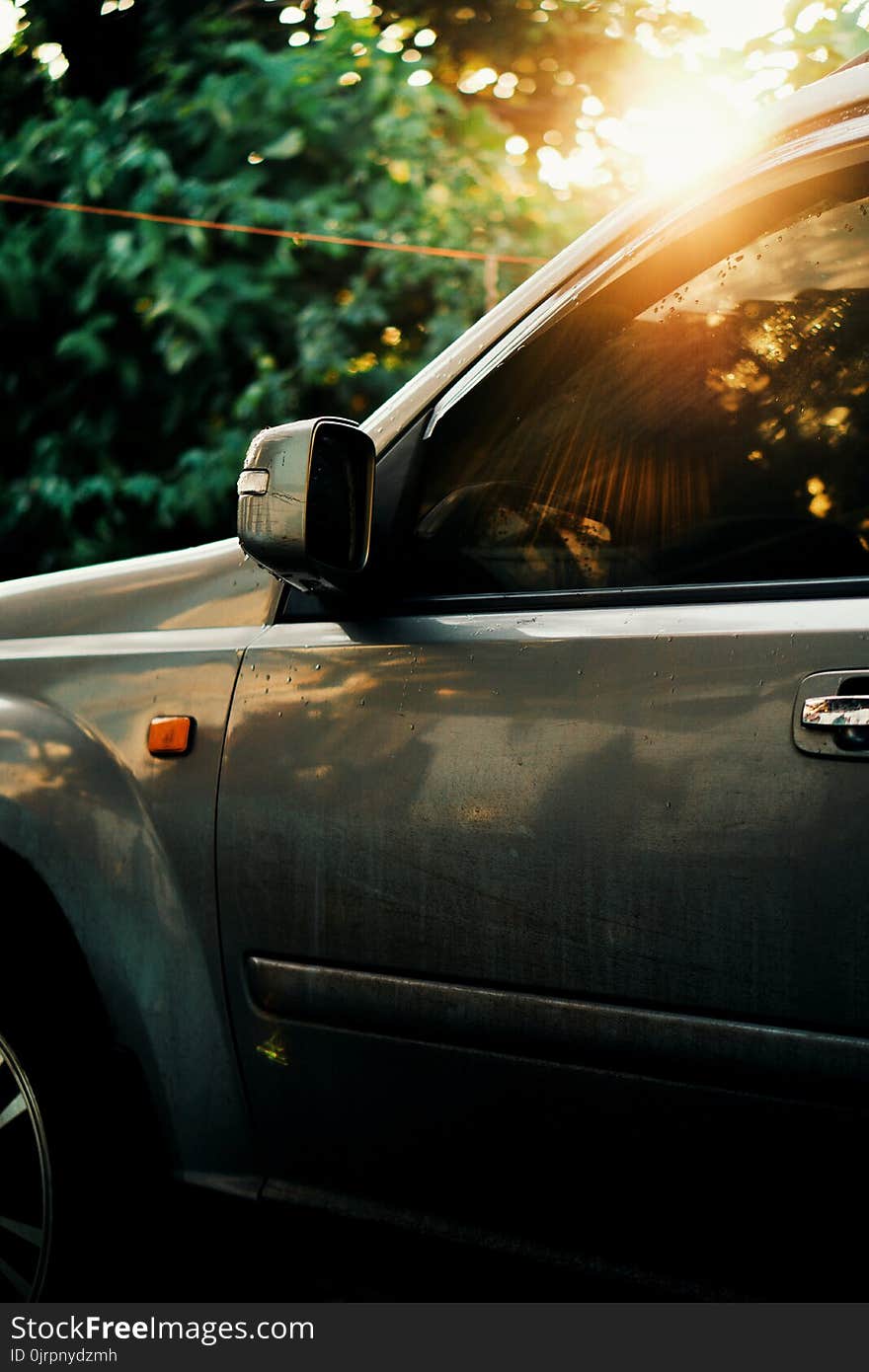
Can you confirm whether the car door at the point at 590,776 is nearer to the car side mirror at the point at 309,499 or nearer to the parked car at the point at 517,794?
the parked car at the point at 517,794

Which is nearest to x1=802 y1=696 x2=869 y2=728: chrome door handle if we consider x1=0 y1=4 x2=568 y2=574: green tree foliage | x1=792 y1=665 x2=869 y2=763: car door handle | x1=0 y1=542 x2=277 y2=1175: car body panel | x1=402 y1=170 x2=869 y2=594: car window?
x1=792 y1=665 x2=869 y2=763: car door handle

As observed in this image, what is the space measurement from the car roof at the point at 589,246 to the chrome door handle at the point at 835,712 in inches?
28.2

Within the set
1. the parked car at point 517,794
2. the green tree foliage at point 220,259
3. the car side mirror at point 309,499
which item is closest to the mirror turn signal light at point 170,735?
the parked car at point 517,794

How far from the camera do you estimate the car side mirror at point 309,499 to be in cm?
198

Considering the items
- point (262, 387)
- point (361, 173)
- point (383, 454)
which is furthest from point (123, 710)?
point (361, 173)

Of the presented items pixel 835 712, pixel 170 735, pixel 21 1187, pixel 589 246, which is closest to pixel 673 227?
pixel 589 246

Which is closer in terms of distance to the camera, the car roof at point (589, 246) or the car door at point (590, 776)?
the car door at point (590, 776)

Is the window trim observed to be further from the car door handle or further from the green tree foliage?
the green tree foliage

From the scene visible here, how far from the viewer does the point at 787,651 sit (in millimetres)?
1758

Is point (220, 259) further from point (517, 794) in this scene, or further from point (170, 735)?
point (517, 794)

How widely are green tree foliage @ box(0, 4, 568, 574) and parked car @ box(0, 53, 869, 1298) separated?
5814 mm

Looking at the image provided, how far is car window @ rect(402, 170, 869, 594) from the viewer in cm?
199

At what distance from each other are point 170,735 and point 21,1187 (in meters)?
0.78

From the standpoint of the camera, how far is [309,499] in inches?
77.9
